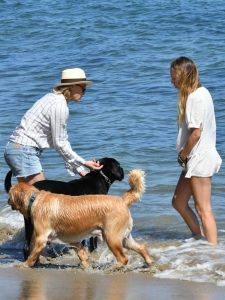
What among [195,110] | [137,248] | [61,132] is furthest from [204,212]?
[61,132]

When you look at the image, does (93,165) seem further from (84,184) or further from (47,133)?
(47,133)

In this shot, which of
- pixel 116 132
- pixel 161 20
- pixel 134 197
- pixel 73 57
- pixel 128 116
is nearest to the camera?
pixel 134 197

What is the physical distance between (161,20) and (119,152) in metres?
11.1

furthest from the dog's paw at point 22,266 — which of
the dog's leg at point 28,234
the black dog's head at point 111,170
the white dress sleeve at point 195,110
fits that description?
the white dress sleeve at point 195,110

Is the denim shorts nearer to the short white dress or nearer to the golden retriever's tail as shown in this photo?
the golden retriever's tail

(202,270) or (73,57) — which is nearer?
(202,270)

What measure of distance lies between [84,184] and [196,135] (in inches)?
45.6

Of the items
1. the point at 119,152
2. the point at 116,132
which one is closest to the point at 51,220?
the point at 119,152

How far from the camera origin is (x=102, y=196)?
23.1 feet

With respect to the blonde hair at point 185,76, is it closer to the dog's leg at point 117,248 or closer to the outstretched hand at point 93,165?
the outstretched hand at point 93,165

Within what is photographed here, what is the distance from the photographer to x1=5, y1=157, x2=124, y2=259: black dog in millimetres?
7586

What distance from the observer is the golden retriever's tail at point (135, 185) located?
692cm

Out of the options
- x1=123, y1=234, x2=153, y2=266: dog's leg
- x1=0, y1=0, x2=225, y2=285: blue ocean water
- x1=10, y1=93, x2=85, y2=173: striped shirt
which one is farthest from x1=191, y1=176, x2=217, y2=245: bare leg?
x1=10, y1=93, x2=85, y2=173: striped shirt

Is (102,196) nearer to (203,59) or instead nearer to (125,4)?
(203,59)
